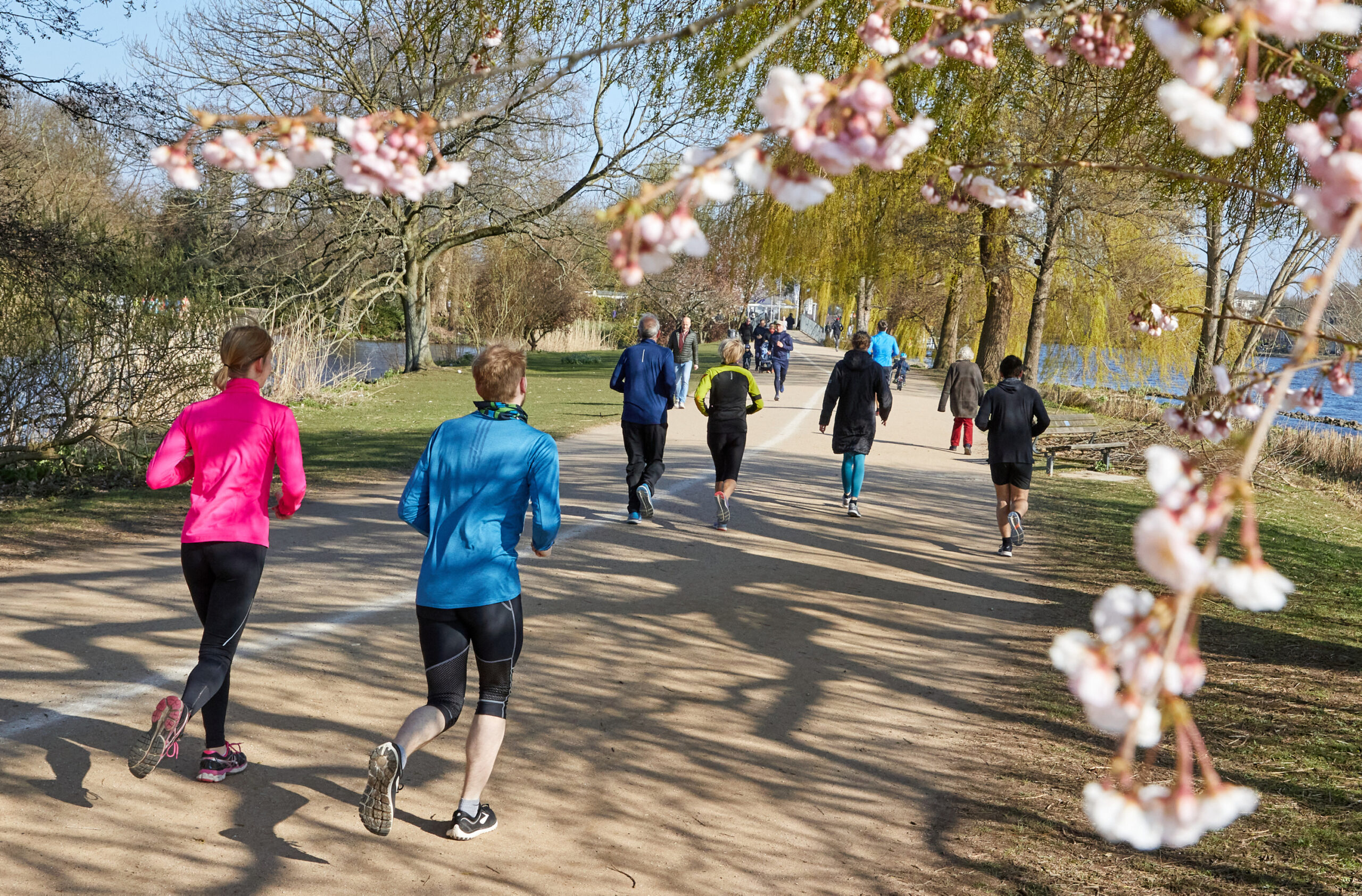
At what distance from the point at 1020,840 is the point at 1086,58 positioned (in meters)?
2.95

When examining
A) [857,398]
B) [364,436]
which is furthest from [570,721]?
[364,436]

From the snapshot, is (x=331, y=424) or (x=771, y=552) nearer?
(x=771, y=552)

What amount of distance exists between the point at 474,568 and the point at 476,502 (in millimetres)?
242

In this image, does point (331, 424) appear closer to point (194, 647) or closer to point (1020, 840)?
point (194, 647)

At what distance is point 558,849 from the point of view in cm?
393

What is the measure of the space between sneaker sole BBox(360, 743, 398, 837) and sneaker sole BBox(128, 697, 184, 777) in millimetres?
805

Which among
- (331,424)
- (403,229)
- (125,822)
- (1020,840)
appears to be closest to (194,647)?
(125,822)

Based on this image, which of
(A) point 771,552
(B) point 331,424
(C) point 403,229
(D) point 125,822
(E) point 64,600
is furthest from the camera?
(C) point 403,229

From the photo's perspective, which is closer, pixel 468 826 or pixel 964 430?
pixel 468 826

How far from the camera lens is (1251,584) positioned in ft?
4.53

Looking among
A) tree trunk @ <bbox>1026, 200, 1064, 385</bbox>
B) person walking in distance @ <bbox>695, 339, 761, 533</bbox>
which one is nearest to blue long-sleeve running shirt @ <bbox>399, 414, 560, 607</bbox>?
person walking in distance @ <bbox>695, 339, 761, 533</bbox>

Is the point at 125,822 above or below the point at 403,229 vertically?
below

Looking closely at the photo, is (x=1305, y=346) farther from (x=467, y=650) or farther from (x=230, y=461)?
(x=230, y=461)

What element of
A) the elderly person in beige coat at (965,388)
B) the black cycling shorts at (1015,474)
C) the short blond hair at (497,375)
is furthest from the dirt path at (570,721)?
the elderly person in beige coat at (965,388)
